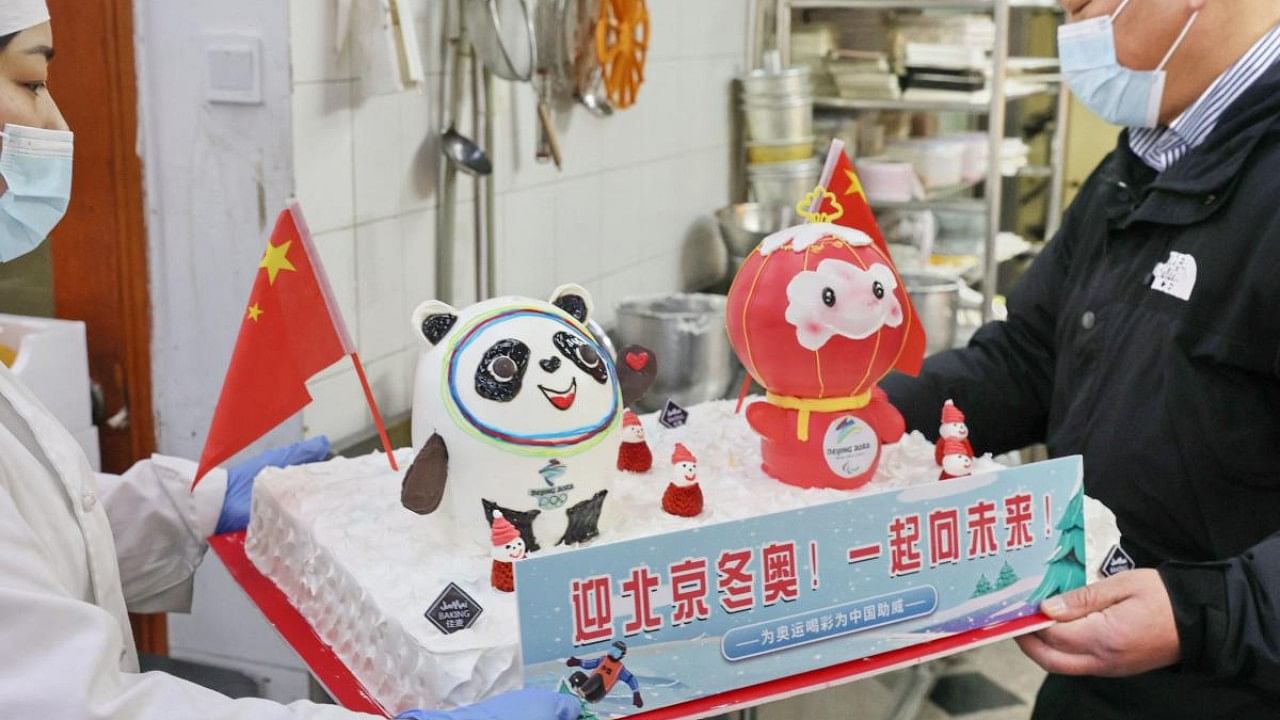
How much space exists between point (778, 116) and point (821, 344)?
2.42m

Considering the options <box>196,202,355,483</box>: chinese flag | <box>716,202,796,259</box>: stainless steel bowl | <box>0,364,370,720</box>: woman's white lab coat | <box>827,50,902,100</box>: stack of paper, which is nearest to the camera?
<box>0,364,370,720</box>: woman's white lab coat

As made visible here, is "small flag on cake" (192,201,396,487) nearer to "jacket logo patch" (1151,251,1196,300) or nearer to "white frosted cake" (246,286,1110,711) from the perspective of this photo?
"white frosted cake" (246,286,1110,711)

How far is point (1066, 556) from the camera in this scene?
1364mm

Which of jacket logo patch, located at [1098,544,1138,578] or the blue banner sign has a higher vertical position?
the blue banner sign

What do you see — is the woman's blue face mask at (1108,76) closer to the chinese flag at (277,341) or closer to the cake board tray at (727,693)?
the cake board tray at (727,693)

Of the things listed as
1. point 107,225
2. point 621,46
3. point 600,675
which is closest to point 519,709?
point 600,675

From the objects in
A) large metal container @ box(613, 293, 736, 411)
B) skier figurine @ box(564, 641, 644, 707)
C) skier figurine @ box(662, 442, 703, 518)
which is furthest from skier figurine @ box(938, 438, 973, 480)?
large metal container @ box(613, 293, 736, 411)

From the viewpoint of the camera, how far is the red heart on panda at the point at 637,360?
1.49 m

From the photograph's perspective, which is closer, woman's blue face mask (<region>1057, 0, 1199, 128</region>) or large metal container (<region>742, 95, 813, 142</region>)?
woman's blue face mask (<region>1057, 0, 1199, 128</region>)

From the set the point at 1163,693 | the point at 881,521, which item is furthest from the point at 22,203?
the point at 1163,693

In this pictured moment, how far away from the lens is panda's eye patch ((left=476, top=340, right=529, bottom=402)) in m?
1.30

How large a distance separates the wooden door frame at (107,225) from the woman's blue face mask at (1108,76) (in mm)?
1445

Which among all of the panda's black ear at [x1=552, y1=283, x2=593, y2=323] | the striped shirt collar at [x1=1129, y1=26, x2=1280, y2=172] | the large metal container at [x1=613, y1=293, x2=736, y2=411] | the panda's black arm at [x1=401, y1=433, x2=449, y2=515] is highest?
the striped shirt collar at [x1=1129, y1=26, x2=1280, y2=172]

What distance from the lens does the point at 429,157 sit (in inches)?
97.2
